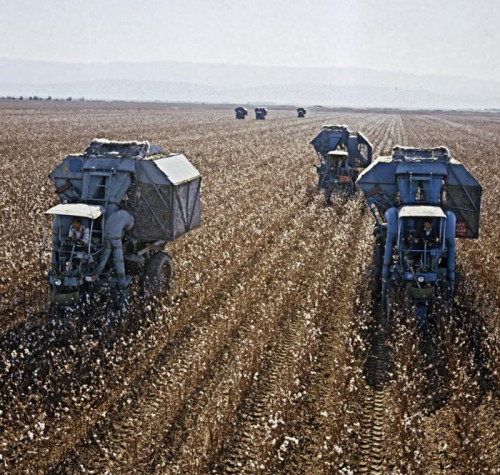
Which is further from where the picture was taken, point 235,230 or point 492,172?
point 492,172

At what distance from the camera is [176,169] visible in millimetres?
13039

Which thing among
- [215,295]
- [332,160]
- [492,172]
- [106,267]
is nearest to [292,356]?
[215,295]

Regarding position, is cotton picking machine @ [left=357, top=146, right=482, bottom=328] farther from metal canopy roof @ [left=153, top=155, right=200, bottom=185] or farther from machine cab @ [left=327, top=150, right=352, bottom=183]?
machine cab @ [left=327, top=150, right=352, bottom=183]

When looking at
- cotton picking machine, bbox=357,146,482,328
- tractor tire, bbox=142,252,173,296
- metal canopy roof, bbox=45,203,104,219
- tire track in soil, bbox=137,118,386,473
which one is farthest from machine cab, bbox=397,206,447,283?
metal canopy roof, bbox=45,203,104,219

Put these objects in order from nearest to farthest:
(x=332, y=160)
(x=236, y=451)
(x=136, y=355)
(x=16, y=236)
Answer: (x=236, y=451), (x=136, y=355), (x=16, y=236), (x=332, y=160)

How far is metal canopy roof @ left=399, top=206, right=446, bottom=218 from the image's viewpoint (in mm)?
11484

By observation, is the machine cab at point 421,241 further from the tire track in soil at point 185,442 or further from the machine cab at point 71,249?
the machine cab at point 71,249

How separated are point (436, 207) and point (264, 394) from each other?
5873mm

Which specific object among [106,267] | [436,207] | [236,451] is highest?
[436,207]

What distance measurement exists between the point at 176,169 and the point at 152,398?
5.82 metres

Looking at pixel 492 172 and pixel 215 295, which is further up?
pixel 492 172

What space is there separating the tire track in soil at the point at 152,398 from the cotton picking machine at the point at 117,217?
6.25 ft

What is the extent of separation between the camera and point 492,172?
31547 millimetres

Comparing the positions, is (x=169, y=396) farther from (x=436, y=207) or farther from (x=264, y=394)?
(x=436, y=207)
